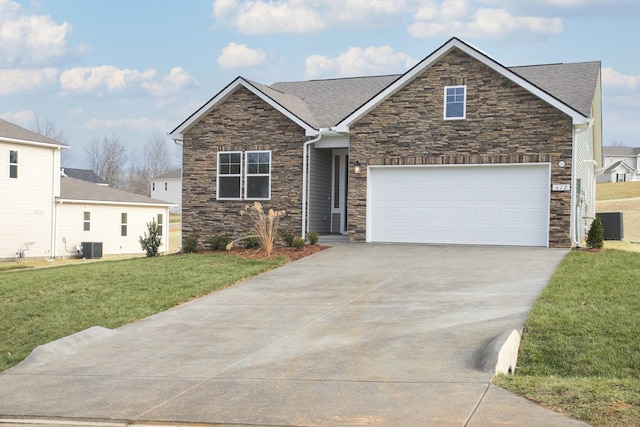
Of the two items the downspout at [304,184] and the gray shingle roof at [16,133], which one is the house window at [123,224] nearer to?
the gray shingle roof at [16,133]

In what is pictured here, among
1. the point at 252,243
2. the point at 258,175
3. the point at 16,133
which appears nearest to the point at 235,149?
the point at 258,175

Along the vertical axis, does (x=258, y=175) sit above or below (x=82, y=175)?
below

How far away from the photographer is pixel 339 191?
22.6 metres

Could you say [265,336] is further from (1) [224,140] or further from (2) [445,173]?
(1) [224,140]

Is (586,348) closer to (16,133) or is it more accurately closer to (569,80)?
(569,80)

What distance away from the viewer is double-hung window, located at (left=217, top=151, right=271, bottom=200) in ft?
69.5

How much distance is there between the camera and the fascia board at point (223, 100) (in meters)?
20.6

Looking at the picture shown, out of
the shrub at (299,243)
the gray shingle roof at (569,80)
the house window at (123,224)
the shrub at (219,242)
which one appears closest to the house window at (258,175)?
the shrub at (219,242)

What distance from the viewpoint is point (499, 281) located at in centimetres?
1320

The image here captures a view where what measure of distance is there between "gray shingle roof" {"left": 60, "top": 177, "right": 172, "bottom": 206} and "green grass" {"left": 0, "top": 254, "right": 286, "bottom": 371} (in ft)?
56.6

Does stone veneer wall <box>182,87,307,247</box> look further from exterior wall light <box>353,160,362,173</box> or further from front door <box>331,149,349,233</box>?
front door <box>331,149,349,233</box>

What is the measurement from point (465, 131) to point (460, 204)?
197 cm

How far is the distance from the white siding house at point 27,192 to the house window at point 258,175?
507 inches

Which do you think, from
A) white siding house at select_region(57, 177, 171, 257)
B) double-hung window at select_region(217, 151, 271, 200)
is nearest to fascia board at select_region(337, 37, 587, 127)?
double-hung window at select_region(217, 151, 271, 200)
